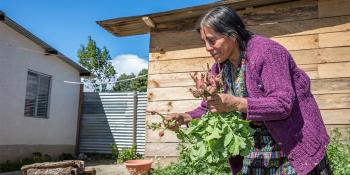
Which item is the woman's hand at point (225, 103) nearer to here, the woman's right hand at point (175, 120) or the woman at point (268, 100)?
the woman at point (268, 100)

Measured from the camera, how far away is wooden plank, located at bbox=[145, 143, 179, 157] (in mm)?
→ 6898

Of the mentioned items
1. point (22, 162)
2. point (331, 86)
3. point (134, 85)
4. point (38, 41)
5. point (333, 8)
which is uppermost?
point (134, 85)

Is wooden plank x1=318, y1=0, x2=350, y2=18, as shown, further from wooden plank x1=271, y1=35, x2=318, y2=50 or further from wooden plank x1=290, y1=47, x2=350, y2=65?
wooden plank x1=290, y1=47, x2=350, y2=65

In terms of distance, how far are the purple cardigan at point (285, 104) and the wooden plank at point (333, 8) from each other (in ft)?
14.8

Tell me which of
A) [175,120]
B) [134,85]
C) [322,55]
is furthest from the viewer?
[134,85]

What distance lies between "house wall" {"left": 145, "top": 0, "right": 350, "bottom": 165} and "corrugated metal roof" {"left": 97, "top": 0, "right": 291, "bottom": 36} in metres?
0.14

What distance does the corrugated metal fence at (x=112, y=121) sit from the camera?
15.3 m

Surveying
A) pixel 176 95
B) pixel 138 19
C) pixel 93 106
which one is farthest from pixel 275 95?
pixel 93 106

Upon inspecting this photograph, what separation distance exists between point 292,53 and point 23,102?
10083 mm

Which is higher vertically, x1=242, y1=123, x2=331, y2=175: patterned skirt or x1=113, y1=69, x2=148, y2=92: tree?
x1=113, y1=69, x2=148, y2=92: tree

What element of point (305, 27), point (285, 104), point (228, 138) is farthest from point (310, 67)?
point (228, 138)

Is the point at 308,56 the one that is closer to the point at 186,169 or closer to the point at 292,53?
the point at 292,53

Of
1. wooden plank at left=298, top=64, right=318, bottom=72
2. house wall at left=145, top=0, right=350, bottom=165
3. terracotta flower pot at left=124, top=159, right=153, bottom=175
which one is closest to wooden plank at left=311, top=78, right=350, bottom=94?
house wall at left=145, top=0, right=350, bottom=165

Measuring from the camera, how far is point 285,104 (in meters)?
1.77
